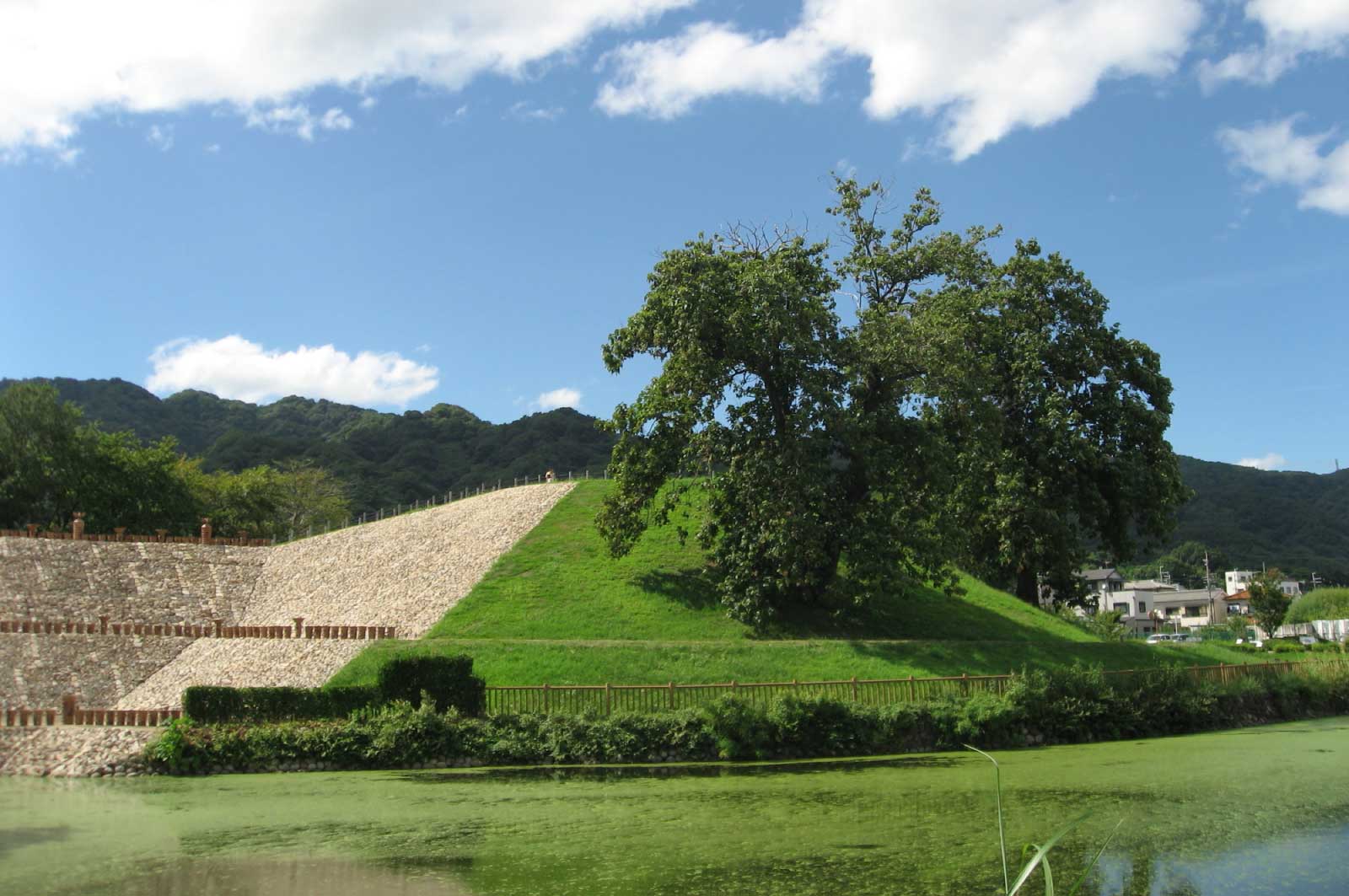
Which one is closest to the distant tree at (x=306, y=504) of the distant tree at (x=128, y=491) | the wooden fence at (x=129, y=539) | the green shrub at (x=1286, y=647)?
the distant tree at (x=128, y=491)

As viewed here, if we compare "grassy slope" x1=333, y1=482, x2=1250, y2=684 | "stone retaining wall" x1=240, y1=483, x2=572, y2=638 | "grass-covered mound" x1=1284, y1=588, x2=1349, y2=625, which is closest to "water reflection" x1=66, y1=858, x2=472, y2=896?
"grassy slope" x1=333, y1=482, x2=1250, y2=684

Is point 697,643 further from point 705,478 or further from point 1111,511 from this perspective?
point 1111,511

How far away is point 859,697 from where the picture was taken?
96.8 feet

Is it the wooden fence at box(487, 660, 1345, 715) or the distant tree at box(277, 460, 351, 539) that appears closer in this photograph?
the wooden fence at box(487, 660, 1345, 715)

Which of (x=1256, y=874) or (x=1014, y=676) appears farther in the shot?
(x=1014, y=676)

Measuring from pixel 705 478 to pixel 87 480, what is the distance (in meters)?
43.1

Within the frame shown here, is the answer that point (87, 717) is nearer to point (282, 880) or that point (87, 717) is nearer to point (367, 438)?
point (282, 880)

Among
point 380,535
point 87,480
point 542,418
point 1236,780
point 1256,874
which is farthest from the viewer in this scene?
point 542,418

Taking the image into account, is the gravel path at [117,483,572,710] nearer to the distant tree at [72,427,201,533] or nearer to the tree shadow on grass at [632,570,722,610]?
the tree shadow on grass at [632,570,722,610]

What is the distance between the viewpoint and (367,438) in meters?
132

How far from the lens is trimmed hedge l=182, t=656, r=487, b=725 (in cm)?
2781

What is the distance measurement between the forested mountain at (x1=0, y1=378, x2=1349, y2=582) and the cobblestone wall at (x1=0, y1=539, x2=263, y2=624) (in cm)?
4750

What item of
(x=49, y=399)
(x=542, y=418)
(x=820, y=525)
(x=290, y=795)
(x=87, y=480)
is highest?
(x=542, y=418)

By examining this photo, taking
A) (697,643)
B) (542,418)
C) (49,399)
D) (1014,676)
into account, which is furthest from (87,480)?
(542,418)
